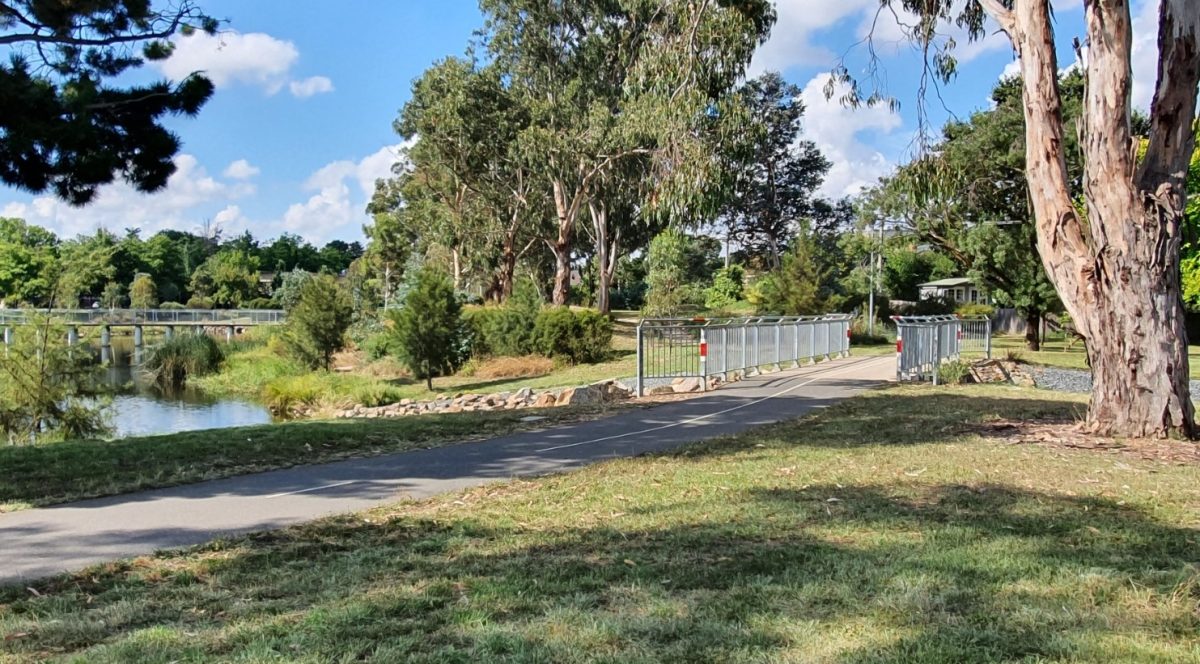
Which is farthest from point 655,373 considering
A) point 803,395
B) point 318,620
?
point 318,620

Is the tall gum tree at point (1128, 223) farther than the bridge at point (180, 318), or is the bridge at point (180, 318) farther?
the bridge at point (180, 318)

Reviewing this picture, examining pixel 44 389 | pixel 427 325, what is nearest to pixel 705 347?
pixel 427 325

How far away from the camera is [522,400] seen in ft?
58.8

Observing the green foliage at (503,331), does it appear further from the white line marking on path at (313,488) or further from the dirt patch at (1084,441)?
the white line marking on path at (313,488)

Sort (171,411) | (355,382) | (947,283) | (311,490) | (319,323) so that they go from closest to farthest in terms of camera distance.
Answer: (311,490), (171,411), (355,382), (319,323), (947,283)

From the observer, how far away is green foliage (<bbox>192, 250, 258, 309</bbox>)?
85.6 metres

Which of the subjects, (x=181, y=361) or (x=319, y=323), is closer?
(x=319, y=323)

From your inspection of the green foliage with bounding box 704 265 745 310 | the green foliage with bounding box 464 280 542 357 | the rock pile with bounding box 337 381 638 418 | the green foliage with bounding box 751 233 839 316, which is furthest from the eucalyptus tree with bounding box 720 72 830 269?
the rock pile with bounding box 337 381 638 418

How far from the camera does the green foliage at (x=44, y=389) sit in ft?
52.3

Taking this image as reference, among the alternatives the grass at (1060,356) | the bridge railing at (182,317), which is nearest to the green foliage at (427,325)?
the grass at (1060,356)

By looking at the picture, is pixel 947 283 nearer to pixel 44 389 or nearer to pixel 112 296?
pixel 44 389

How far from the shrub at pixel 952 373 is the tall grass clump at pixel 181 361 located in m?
30.9

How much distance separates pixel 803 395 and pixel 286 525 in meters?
12.0

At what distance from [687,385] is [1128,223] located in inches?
348
